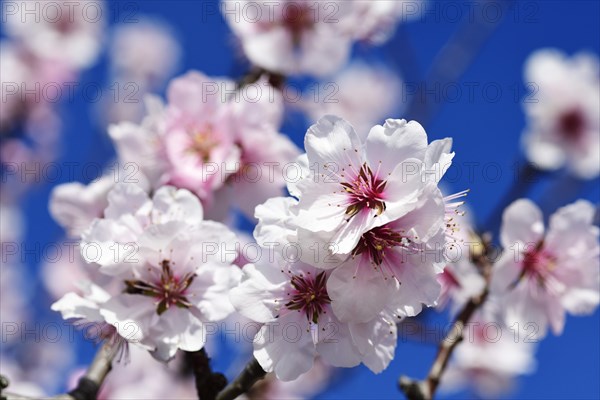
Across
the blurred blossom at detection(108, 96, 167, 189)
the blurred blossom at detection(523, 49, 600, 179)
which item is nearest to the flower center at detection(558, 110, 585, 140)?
the blurred blossom at detection(523, 49, 600, 179)

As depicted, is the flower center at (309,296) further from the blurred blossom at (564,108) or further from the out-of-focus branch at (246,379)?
the blurred blossom at (564,108)

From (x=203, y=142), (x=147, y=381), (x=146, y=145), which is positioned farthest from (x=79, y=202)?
(x=147, y=381)

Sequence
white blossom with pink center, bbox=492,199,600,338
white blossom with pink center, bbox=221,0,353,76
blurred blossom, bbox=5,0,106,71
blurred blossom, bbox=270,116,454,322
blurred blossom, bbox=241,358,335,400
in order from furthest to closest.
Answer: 1. blurred blossom, bbox=5,0,106,71
2. blurred blossom, bbox=241,358,335,400
3. white blossom with pink center, bbox=221,0,353,76
4. white blossom with pink center, bbox=492,199,600,338
5. blurred blossom, bbox=270,116,454,322

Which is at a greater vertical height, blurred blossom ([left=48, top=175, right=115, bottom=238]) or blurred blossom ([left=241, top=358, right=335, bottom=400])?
blurred blossom ([left=48, top=175, right=115, bottom=238])

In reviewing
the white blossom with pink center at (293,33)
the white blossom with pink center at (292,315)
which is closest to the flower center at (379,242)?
the white blossom with pink center at (292,315)

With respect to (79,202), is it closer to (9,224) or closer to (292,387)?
(292,387)

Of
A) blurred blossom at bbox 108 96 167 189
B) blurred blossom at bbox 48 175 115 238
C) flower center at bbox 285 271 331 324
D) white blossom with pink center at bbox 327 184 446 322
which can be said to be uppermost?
white blossom with pink center at bbox 327 184 446 322

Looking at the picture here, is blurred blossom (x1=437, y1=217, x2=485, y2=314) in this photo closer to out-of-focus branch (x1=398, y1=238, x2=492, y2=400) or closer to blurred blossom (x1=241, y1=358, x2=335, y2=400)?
out-of-focus branch (x1=398, y1=238, x2=492, y2=400)
